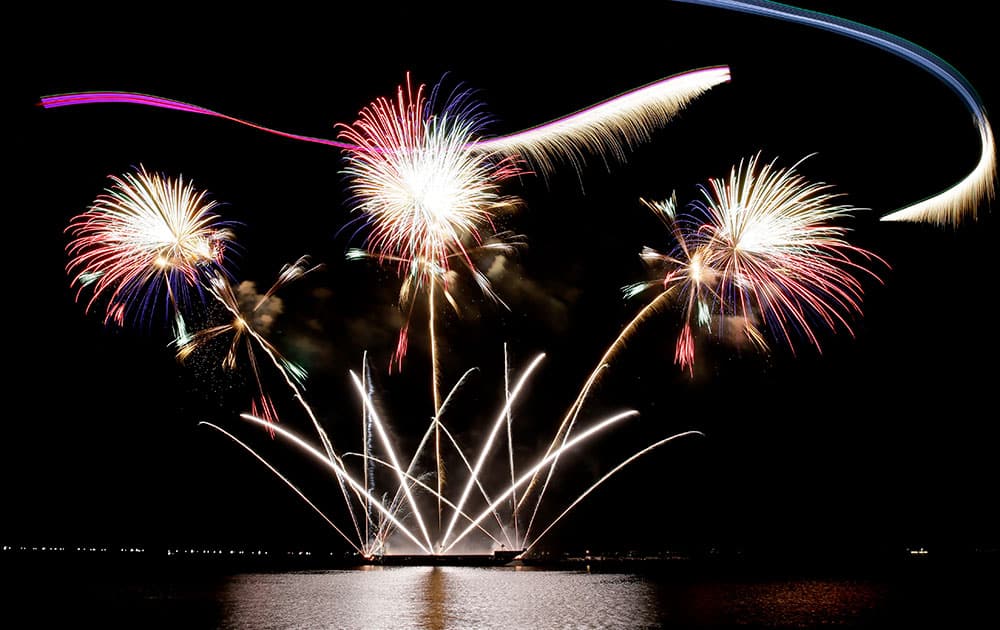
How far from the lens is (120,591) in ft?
99.2

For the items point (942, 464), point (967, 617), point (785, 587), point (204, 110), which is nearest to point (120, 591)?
point (204, 110)

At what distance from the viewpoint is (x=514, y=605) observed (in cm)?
2084

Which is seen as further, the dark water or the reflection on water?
the dark water

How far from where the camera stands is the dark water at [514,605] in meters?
17.3

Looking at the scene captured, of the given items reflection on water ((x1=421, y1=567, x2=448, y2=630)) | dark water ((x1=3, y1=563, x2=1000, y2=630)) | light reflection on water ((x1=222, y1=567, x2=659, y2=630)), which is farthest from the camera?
dark water ((x1=3, y1=563, x2=1000, y2=630))

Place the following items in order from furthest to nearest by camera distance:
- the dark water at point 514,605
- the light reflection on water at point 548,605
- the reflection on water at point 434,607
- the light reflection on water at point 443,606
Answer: the dark water at point 514,605, the light reflection on water at point 548,605, the light reflection on water at point 443,606, the reflection on water at point 434,607

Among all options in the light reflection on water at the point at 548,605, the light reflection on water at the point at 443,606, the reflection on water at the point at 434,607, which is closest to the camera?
the reflection on water at the point at 434,607

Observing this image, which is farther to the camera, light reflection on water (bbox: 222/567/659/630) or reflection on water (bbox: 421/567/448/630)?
light reflection on water (bbox: 222/567/659/630)

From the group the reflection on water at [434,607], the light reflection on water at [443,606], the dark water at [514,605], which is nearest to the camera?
the reflection on water at [434,607]

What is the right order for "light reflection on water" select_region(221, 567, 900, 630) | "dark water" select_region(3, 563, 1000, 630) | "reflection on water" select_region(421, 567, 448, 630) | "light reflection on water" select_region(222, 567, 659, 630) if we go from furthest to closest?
"dark water" select_region(3, 563, 1000, 630), "light reflection on water" select_region(221, 567, 900, 630), "light reflection on water" select_region(222, 567, 659, 630), "reflection on water" select_region(421, 567, 448, 630)

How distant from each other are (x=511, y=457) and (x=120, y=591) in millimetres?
17226

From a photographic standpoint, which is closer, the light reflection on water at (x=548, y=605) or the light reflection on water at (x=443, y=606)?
the light reflection on water at (x=443, y=606)

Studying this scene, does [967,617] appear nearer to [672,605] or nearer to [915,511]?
[672,605]

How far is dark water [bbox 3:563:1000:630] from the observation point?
17266mm
